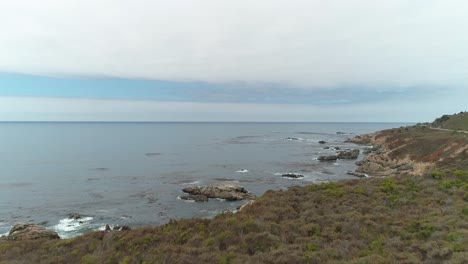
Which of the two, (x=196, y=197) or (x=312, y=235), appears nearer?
(x=312, y=235)

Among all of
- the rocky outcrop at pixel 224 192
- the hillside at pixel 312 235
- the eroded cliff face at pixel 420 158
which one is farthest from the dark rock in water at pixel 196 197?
the eroded cliff face at pixel 420 158

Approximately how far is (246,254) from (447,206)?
1265cm

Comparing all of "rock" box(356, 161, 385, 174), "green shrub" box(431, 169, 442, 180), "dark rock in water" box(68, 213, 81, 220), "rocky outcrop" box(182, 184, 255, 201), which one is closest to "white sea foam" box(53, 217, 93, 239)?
"dark rock in water" box(68, 213, 81, 220)

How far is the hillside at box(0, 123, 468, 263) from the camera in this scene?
12898 millimetres

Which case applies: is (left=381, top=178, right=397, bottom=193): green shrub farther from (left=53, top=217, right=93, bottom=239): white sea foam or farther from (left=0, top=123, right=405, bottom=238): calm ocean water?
(left=53, top=217, right=93, bottom=239): white sea foam

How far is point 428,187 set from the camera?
22266 mm

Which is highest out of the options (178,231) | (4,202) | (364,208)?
(364,208)

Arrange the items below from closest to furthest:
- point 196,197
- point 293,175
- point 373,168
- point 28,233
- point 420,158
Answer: point 28,233 < point 196,197 < point 420,158 < point 293,175 < point 373,168

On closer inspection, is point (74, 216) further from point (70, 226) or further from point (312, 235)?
point (312, 235)

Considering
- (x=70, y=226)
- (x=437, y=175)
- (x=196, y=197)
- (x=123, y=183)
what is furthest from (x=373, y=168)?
(x=70, y=226)

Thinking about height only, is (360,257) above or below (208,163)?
above

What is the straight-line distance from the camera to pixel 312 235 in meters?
15.4

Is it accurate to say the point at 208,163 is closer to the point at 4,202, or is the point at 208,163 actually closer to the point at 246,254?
the point at 4,202

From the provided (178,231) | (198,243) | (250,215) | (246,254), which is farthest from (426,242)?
(178,231)
